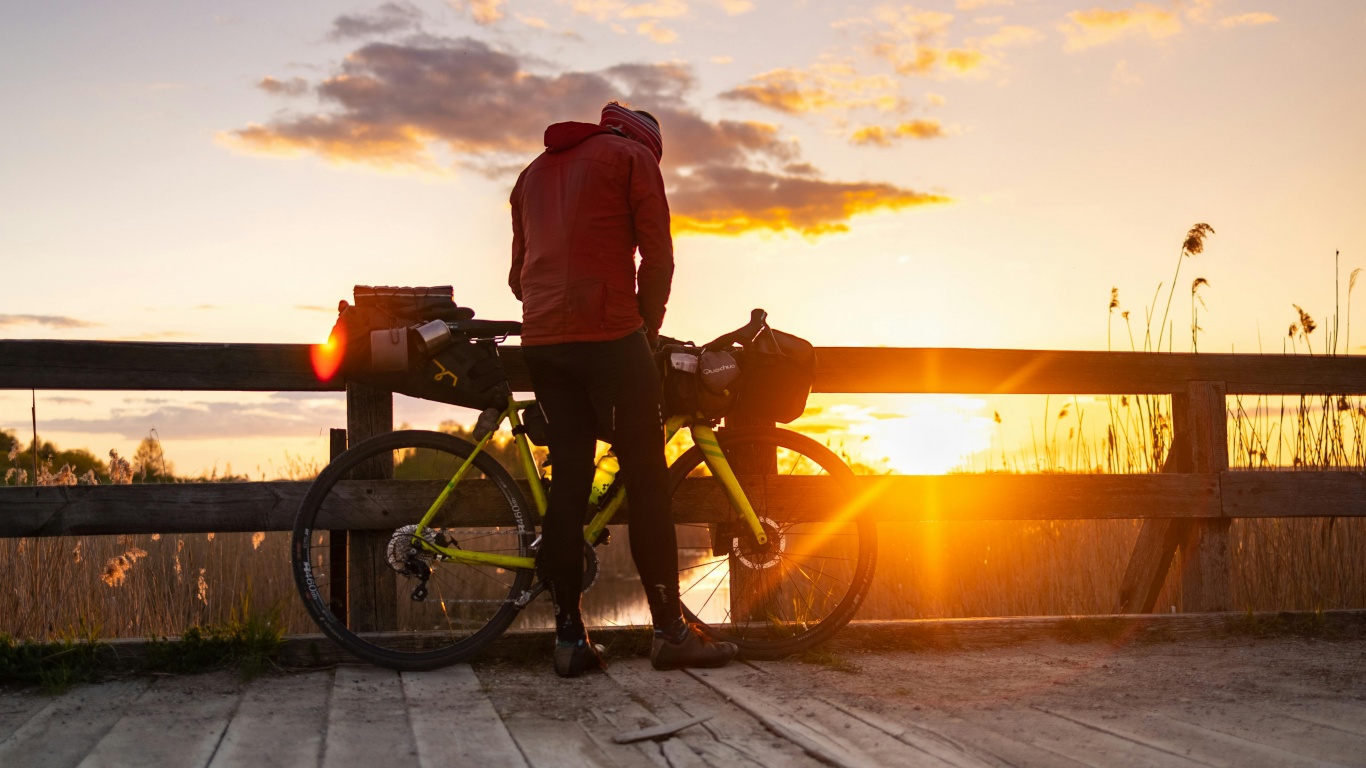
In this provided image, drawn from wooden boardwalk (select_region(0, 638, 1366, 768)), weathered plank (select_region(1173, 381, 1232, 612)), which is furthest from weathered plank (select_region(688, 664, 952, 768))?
weathered plank (select_region(1173, 381, 1232, 612))

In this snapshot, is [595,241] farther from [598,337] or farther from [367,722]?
[367,722]

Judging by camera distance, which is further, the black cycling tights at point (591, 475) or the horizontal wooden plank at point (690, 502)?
the horizontal wooden plank at point (690, 502)

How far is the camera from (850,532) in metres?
4.91

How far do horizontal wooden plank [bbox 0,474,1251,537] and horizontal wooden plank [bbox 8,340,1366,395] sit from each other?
A: 40 centimetres

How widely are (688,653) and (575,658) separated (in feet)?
1.29

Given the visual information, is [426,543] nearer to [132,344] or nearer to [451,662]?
[451,662]

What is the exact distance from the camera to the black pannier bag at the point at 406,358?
13.7 ft

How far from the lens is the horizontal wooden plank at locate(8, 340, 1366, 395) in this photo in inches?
170

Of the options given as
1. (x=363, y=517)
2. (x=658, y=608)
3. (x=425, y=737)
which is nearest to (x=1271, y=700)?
(x=658, y=608)

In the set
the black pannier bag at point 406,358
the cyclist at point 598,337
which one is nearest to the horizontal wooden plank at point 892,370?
the black pannier bag at point 406,358

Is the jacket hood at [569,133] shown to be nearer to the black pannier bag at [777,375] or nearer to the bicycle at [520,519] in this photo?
the bicycle at [520,519]

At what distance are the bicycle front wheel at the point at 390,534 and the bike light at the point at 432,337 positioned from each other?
317 millimetres

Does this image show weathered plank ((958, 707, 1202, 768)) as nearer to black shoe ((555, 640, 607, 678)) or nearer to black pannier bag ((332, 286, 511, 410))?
black shoe ((555, 640, 607, 678))

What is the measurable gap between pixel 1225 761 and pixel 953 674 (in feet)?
4.12
